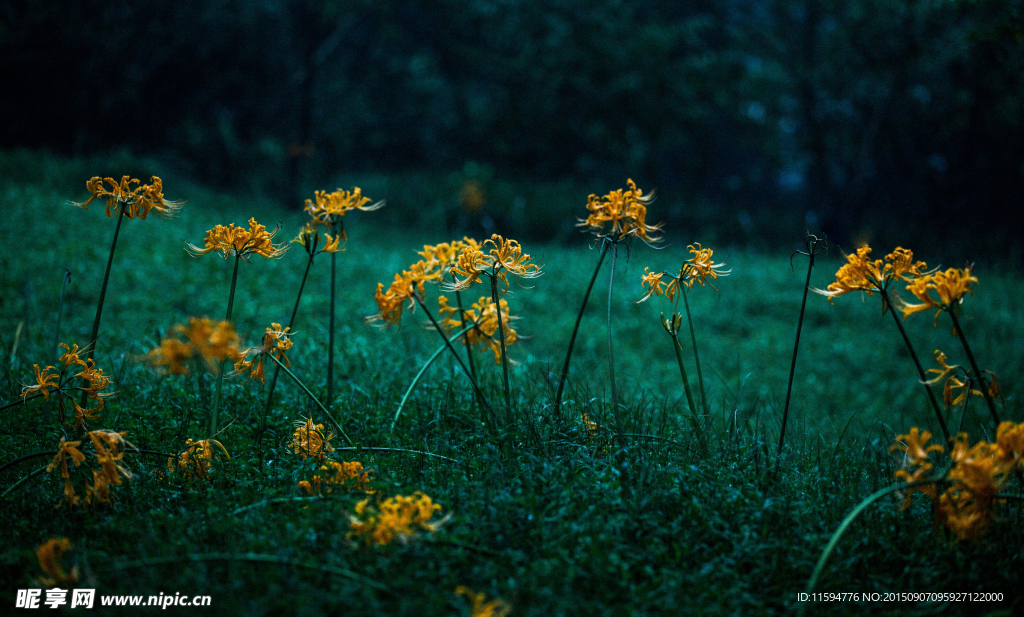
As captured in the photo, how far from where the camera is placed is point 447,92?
14.3 metres

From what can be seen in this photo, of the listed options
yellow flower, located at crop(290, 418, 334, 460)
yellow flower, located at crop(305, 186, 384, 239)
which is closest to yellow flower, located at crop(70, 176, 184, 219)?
yellow flower, located at crop(305, 186, 384, 239)

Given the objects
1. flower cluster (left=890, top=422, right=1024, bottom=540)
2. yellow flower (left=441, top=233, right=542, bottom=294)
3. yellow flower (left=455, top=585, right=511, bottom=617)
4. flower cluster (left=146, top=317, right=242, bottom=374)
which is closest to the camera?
yellow flower (left=455, top=585, right=511, bottom=617)

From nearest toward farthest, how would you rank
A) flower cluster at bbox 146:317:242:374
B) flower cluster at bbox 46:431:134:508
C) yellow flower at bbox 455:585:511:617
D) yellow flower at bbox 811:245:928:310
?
1. yellow flower at bbox 455:585:511:617
2. flower cluster at bbox 146:317:242:374
3. flower cluster at bbox 46:431:134:508
4. yellow flower at bbox 811:245:928:310

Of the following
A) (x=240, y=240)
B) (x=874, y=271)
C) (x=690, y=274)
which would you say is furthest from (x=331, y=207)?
(x=874, y=271)

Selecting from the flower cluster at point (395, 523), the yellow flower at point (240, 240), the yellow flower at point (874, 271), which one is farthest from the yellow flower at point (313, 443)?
the yellow flower at point (874, 271)

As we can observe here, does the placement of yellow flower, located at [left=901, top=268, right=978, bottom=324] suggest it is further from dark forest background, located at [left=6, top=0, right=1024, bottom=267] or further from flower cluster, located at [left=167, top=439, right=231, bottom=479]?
dark forest background, located at [left=6, top=0, right=1024, bottom=267]

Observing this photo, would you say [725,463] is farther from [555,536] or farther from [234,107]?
[234,107]

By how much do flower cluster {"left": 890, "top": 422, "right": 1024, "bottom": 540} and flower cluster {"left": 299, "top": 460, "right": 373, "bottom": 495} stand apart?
167 cm

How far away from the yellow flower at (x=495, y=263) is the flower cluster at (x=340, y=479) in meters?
0.72

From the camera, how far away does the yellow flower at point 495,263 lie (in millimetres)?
2455

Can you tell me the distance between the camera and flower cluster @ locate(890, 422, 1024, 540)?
1.85 metres

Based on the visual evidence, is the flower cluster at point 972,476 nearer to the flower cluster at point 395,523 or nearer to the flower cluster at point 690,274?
the flower cluster at point 690,274

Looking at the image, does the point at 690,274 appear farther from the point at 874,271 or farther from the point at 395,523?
the point at 395,523

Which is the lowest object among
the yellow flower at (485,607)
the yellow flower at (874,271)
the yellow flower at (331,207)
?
the yellow flower at (485,607)
